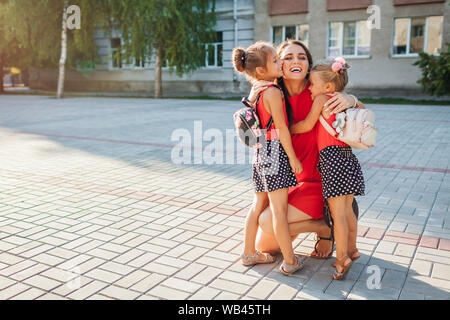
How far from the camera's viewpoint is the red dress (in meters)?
3.55

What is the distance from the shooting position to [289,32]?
24000mm

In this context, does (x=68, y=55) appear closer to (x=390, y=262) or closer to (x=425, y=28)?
(x=425, y=28)

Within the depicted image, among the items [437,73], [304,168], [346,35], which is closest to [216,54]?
[346,35]

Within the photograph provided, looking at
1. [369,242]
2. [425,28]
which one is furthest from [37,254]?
[425,28]

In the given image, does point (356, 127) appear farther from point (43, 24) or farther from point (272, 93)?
point (43, 24)

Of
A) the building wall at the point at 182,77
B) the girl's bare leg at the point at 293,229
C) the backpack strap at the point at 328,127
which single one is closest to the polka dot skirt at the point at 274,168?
the girl's bare leg at the point at 293,229

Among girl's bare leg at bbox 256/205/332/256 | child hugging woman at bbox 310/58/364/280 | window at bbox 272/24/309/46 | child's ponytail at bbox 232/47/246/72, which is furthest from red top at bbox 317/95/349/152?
window at bbox 272/24/309/46

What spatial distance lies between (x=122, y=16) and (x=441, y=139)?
53.7 feet

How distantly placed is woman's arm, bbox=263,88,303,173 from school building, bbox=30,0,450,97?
1888cm

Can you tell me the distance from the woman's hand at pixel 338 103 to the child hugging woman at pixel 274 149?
1.11ft

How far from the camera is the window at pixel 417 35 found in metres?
20.5

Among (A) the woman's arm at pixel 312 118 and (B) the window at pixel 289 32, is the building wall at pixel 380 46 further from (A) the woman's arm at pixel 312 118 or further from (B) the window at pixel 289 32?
(A) the woman's arm at pixel 312 118

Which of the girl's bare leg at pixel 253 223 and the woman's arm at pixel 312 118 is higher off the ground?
the woman's arm at pixel 312 118

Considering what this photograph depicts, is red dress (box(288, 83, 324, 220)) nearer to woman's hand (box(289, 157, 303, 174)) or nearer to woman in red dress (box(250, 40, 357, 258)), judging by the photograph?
woman in red dress (box(250, 40, 357, 258))
